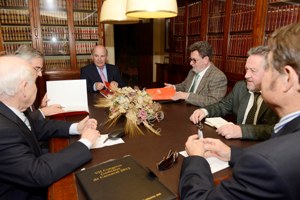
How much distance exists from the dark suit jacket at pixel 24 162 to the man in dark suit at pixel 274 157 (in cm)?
50

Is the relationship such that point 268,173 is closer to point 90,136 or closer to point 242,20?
point 90,136

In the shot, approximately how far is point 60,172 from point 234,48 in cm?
290

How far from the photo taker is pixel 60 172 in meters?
0.97

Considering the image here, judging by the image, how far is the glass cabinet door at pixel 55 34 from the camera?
3820mm

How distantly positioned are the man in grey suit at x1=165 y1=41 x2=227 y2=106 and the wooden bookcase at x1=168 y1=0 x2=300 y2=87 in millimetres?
716

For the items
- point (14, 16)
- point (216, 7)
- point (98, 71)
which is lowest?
point (98, 71)

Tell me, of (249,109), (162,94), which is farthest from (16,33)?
(249,109)

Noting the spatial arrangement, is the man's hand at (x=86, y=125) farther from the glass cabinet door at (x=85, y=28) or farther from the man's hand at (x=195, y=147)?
the glass cabinet door at (x=85, y=28)

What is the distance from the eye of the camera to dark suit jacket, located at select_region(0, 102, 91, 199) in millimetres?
928

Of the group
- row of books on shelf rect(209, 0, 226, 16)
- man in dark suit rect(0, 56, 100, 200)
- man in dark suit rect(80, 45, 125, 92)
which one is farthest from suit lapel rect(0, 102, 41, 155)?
row of books on shelf rect(209, 0, 226, 16)

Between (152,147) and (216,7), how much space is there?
9.58 ft

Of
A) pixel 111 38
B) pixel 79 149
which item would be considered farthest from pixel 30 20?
pixel 79 149

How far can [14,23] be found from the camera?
3699 mm

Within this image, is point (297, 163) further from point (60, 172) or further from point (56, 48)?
point (56, 48)
